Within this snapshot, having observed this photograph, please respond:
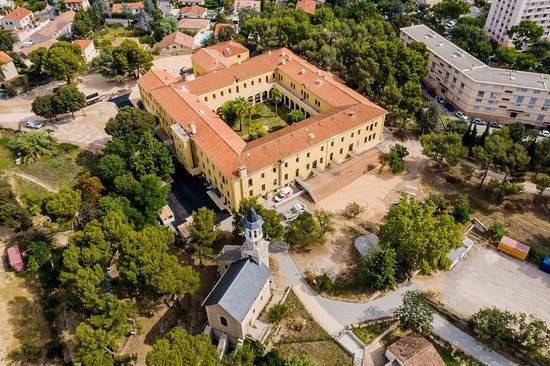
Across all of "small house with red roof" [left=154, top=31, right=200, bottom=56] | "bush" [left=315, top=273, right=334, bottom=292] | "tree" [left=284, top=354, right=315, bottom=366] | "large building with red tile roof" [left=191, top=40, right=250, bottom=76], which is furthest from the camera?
"small house with red roof" [left=154, top=31, right=200, bottom=56]

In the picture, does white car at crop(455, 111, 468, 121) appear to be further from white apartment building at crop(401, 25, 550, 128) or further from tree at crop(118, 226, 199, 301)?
tree at crop(118, 226, 199, 301)

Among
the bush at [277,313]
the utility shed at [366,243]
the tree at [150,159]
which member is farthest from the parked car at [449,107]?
the bush at [277,313]

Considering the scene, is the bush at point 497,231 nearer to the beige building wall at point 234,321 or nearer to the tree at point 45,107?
the beige building wall at point 234,321

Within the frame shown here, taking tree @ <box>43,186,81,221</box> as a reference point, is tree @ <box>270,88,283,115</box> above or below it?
above

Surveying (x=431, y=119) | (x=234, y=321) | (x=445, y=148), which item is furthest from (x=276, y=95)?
(x=234, y=321)

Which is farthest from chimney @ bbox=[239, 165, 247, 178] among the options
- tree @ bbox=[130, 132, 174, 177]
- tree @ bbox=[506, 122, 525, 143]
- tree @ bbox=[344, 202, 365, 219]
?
tree @ bbox=[506, 122, 525, 143]

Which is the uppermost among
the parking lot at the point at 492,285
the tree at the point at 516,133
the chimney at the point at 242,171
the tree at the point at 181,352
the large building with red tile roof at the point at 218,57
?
the large building with red tile roof at the point at 218,57

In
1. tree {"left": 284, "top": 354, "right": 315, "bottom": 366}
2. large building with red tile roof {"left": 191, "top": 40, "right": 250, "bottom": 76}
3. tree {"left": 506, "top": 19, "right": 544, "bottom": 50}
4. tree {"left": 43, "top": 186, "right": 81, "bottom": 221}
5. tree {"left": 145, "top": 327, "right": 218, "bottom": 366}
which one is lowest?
tree {"left": 284, "top": 354, "right": 315, "bottom": 366}

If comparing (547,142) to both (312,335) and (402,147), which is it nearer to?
(402,147)
